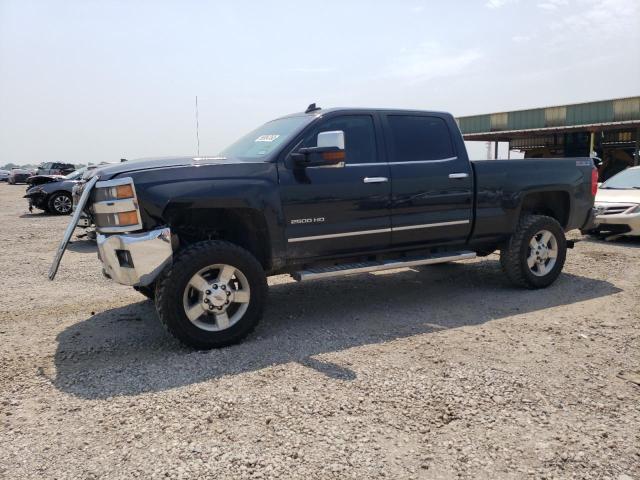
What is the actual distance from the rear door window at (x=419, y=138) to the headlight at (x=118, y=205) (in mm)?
2488

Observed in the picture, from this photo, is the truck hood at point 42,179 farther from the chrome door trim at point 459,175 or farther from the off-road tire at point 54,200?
the chrome door trim at point 459,175

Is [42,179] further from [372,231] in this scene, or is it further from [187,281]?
[372,231]

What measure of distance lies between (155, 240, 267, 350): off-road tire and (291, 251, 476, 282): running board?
0.47 m

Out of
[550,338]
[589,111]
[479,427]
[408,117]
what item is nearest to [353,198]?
[408,117]

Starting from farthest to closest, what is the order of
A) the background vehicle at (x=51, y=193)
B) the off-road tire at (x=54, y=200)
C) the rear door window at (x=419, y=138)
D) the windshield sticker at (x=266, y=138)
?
the off-road tire at (x=54, y=200) → the background vehicle at (x=51, y=193) → the rear door window at (x=419, y=138) → the windshield sticker at (x=266, y=138)

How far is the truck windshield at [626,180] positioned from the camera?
976 centimetres

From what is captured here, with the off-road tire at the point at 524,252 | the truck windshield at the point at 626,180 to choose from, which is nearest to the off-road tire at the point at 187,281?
the off-road tire at the point at 524,252

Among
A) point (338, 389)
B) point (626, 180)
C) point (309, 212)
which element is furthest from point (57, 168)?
point (338, 389)

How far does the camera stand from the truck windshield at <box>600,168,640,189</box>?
976 centimetres

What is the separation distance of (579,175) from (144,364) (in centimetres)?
536

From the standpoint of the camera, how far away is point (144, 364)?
389cm

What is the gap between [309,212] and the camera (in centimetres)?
459

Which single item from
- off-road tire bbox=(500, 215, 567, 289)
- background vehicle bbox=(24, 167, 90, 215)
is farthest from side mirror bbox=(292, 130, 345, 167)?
background vehicle bbox=(24, 167, 90, 215)

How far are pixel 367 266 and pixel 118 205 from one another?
225 cm
